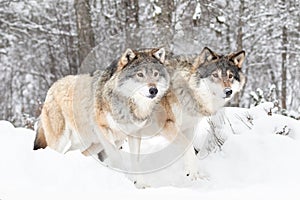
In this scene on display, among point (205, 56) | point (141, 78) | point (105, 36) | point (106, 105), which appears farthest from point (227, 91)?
point (105, 36)

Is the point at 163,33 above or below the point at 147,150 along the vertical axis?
above

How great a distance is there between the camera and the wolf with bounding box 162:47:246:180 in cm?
457

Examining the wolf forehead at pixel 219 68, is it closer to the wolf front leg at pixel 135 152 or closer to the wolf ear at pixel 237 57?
the wolf ear at pixel 237 57

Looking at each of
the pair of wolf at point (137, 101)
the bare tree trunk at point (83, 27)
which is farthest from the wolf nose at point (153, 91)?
the bare tree trunk at point (83, 27)

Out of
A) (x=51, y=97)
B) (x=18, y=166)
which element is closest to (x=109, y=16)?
(x=51, y=97)

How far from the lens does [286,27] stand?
40.3ft

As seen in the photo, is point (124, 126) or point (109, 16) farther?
point (109, 16)

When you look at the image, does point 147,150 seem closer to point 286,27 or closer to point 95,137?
point 95,137

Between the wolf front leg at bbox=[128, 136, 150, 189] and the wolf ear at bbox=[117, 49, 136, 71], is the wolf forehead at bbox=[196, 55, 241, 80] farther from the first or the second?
the wolf front leg at bbox=[128, 136, 150, 189]

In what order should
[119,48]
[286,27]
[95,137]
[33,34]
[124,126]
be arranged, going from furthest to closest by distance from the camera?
[33,34], [286,27], [119,48], [95,137], [124,126]

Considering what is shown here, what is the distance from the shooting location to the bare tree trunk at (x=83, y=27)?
10.2m

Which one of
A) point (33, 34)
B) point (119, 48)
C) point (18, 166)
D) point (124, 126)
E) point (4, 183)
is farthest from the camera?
point (33, 34)

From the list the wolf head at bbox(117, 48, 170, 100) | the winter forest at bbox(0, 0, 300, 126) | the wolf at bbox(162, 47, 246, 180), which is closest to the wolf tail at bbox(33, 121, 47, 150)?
the wolf head at bbox(117, 48, 170, 100)

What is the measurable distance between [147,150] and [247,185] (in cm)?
123
